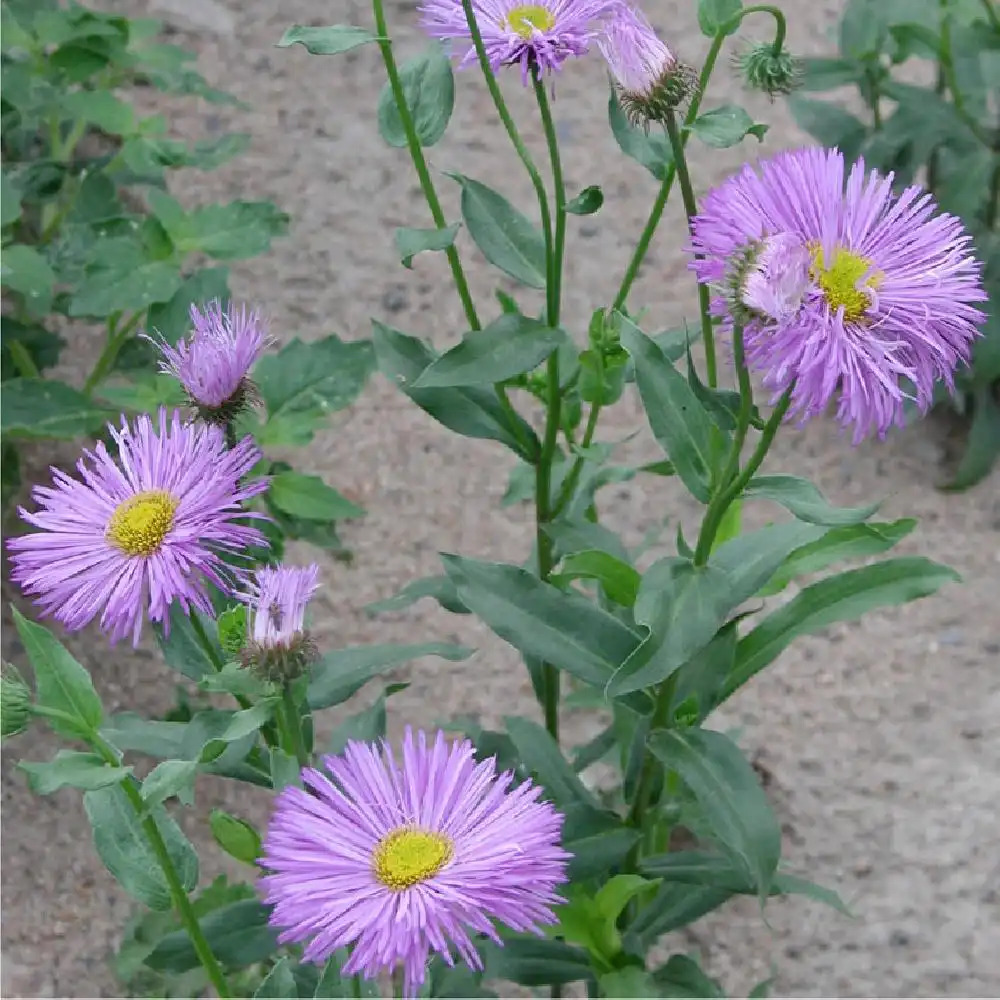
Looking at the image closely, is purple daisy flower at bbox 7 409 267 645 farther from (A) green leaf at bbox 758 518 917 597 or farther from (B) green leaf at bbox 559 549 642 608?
(A) green leaf at bbox 758 518 917 597

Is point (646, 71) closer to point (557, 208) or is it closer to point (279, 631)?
point (557, 208)

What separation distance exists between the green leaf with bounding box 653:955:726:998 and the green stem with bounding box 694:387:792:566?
14.4 inches

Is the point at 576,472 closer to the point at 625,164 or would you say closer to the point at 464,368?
the point at 464,368

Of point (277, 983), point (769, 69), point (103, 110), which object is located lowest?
point (277, 983)

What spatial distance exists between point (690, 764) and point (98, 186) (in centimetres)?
93

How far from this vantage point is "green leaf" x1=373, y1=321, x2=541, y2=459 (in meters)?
0.99

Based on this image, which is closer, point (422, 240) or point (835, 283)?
point (835, 283)

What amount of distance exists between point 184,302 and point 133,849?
0.53m

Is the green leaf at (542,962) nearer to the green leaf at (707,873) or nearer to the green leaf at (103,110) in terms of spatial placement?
the green leaf at (707,873)

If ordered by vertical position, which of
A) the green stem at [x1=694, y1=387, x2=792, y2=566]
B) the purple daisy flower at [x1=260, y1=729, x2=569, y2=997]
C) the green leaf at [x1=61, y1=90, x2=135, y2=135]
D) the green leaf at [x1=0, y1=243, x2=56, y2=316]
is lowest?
the purple daisy flower at [x1=260, y1=729, x2=569, y2=997]

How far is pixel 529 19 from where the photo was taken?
0.88 meters

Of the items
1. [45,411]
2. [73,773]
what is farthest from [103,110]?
[73,773]

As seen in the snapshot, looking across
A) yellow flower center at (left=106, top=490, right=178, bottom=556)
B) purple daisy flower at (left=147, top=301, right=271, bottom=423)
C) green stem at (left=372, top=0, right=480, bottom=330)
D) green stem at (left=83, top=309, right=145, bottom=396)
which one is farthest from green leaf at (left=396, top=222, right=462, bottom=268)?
green stem at (left=83, top=309, right=145, bottom=396)

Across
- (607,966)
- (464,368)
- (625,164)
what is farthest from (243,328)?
(625,164)
